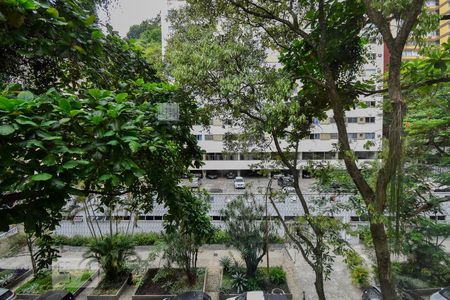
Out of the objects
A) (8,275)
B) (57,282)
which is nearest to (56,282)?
(57,282)

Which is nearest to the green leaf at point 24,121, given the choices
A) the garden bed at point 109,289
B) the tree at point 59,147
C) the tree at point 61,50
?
the tree at point 59,147

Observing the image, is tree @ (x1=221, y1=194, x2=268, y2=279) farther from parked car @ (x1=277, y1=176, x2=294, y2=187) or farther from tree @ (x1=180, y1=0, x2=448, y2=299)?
tree @ (x1=180, y1=0, x2=448, y2=299)

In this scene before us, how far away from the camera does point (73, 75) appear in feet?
7.74

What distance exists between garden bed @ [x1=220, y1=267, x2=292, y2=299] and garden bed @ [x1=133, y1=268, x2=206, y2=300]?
47cm

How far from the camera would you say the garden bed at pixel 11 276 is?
563cm

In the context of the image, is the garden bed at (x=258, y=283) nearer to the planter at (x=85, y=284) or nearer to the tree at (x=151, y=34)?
the planter at (x=85, y=284)

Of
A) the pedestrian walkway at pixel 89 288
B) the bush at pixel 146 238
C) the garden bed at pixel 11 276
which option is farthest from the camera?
the bush at pixel 146 238

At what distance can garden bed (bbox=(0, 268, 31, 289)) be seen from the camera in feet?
18.5

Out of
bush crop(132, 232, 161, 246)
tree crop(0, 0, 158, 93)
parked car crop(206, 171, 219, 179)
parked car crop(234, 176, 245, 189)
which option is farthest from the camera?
parked car crop(206, 171, 219, 179)

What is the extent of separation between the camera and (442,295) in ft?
13.4

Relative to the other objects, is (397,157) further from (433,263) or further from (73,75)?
(433,263)

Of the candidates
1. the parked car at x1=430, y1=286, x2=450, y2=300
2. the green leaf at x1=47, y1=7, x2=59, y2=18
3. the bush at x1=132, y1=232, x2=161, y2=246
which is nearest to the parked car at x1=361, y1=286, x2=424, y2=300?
the parked car at x1=430, y1=286, x2=450, y2=300

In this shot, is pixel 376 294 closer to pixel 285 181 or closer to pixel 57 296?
pixel 285 181

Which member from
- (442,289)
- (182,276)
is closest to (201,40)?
(182,276)
